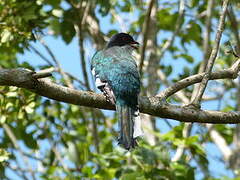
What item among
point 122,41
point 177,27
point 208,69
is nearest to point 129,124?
point 208,69

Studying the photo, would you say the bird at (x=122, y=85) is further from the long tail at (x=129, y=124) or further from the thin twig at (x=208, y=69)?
the thin twig at (x=208, y=69)

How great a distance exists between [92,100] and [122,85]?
0.86 metres

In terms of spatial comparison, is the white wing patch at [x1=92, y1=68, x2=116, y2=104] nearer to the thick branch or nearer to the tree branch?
the thick branch

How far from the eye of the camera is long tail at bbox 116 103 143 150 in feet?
16.9

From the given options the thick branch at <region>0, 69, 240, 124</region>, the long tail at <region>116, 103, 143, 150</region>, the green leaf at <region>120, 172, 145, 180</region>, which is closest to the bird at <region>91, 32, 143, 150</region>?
the long tail at <region>116, 103, 143, 150</region>

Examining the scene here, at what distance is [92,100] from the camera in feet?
15.9

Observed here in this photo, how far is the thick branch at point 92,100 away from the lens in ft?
15.0

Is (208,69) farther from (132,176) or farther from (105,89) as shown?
(132,176)

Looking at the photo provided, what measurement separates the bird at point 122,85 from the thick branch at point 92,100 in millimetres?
136

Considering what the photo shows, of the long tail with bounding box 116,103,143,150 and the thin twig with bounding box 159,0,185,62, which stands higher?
the thin twig with bounding box 159,0,185,62

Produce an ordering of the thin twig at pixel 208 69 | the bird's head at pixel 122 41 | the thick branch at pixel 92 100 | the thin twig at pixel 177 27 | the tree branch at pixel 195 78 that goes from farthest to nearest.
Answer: the thin twig at pixel 177 27 → the bird's head at pixel 122 41 → the tree branch at pixel 195 78 → the thin twig at pixel 208 69 → the thick branch at pixel 92 100

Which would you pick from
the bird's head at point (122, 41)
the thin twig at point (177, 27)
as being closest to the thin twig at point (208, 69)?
the bird's head at point (122, 41)

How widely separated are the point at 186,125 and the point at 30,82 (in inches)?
142

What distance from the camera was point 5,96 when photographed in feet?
21.0
